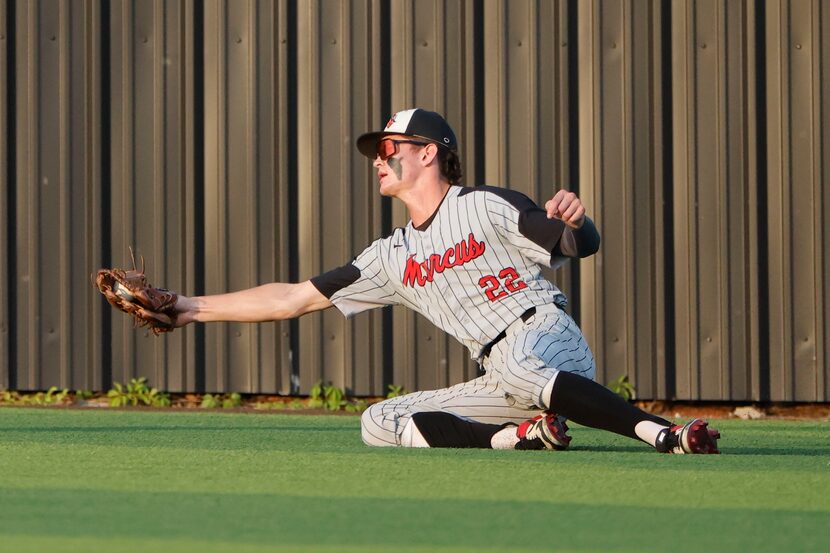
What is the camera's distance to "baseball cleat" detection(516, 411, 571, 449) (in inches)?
182

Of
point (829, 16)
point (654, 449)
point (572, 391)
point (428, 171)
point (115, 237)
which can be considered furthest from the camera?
point (115, 237)

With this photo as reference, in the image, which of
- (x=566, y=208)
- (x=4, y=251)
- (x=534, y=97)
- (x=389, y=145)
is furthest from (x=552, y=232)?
(x=4, y=251)

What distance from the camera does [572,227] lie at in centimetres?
439

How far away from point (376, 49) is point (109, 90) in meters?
1.43

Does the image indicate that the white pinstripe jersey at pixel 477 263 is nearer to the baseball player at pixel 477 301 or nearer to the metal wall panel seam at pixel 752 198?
the baseball player at pixel 477 301

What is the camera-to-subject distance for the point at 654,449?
188 inches

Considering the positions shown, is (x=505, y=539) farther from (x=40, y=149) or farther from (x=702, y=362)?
(x=40, y=149)

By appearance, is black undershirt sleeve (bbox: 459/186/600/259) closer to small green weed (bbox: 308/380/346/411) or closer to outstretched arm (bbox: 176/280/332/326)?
outstretched arm (bbox: 176/280/332/326)

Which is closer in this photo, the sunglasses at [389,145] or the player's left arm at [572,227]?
the player's left arm at [572,227]

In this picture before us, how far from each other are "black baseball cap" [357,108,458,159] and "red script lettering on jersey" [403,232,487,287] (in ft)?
1.39

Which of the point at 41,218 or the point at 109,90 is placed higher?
the point at 109,90

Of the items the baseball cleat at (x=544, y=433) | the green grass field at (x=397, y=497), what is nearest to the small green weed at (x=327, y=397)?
the green grass field at (x=397, y=497)

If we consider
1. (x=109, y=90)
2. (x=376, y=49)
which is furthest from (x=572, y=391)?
(x=109, y=90)

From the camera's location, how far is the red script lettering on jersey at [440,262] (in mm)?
4883
